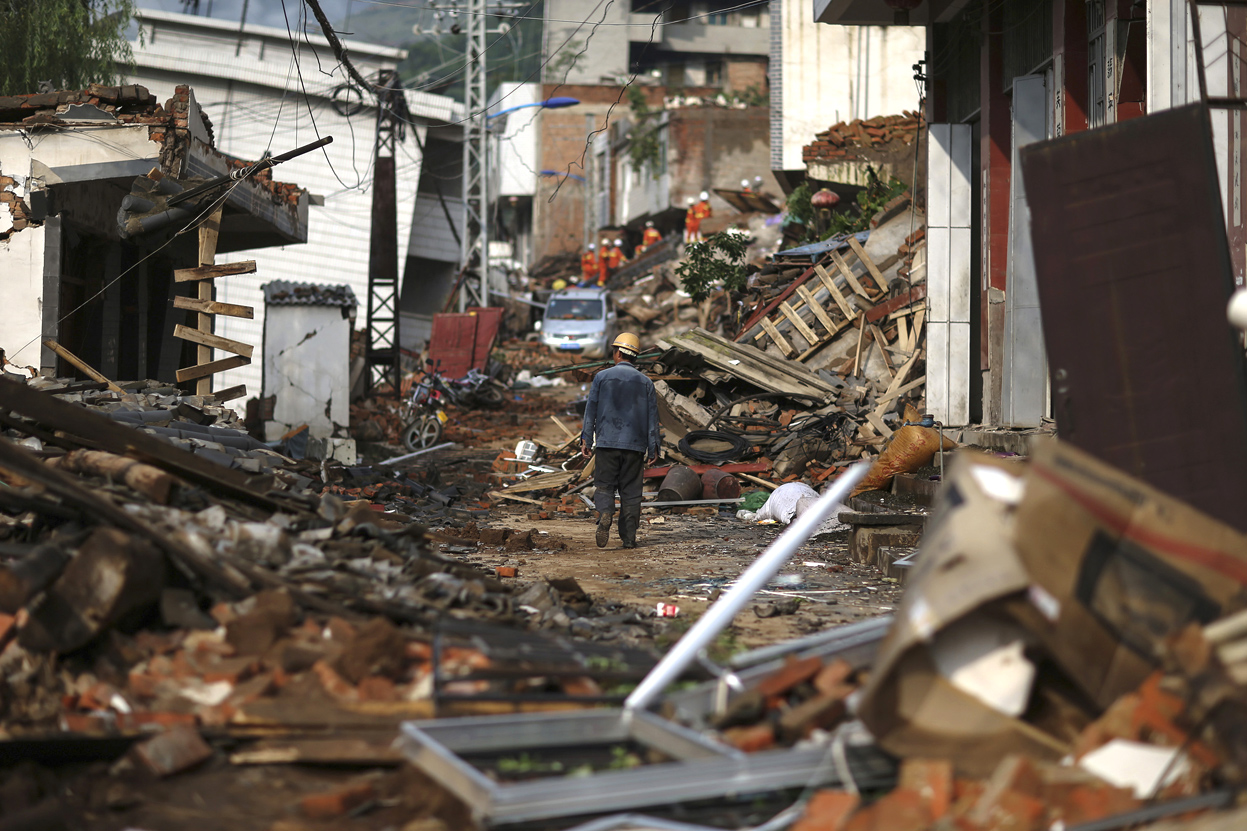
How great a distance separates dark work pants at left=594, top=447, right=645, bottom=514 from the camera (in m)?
10.6

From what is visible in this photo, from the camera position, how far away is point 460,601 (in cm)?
568

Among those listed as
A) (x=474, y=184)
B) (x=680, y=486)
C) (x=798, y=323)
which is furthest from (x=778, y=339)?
(x=474, y=184)

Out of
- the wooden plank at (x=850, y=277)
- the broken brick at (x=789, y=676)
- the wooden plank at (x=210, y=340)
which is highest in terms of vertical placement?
the wooden plank at (x=850, y=277)

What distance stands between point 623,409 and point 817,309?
985 cm

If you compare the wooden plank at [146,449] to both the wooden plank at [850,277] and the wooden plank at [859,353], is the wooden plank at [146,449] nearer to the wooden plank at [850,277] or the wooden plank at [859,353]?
the wooden plank at [859,353]

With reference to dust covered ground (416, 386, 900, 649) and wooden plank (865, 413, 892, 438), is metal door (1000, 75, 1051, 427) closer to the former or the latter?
dust covered ground (416, 386, 900, 649)

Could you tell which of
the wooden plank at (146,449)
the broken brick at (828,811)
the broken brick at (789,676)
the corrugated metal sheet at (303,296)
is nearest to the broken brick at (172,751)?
the broken brick at (789,676)

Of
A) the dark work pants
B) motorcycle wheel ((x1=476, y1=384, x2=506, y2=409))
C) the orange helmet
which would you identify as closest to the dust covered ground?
the dark work pants

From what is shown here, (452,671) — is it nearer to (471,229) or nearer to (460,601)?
(460,601)

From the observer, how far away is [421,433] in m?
20.1

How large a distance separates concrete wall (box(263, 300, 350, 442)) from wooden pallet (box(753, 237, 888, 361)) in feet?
26.4

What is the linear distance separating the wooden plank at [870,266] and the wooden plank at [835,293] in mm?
610

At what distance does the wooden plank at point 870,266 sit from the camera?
62.0 feet

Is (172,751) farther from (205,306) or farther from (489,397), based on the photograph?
(489,397)
